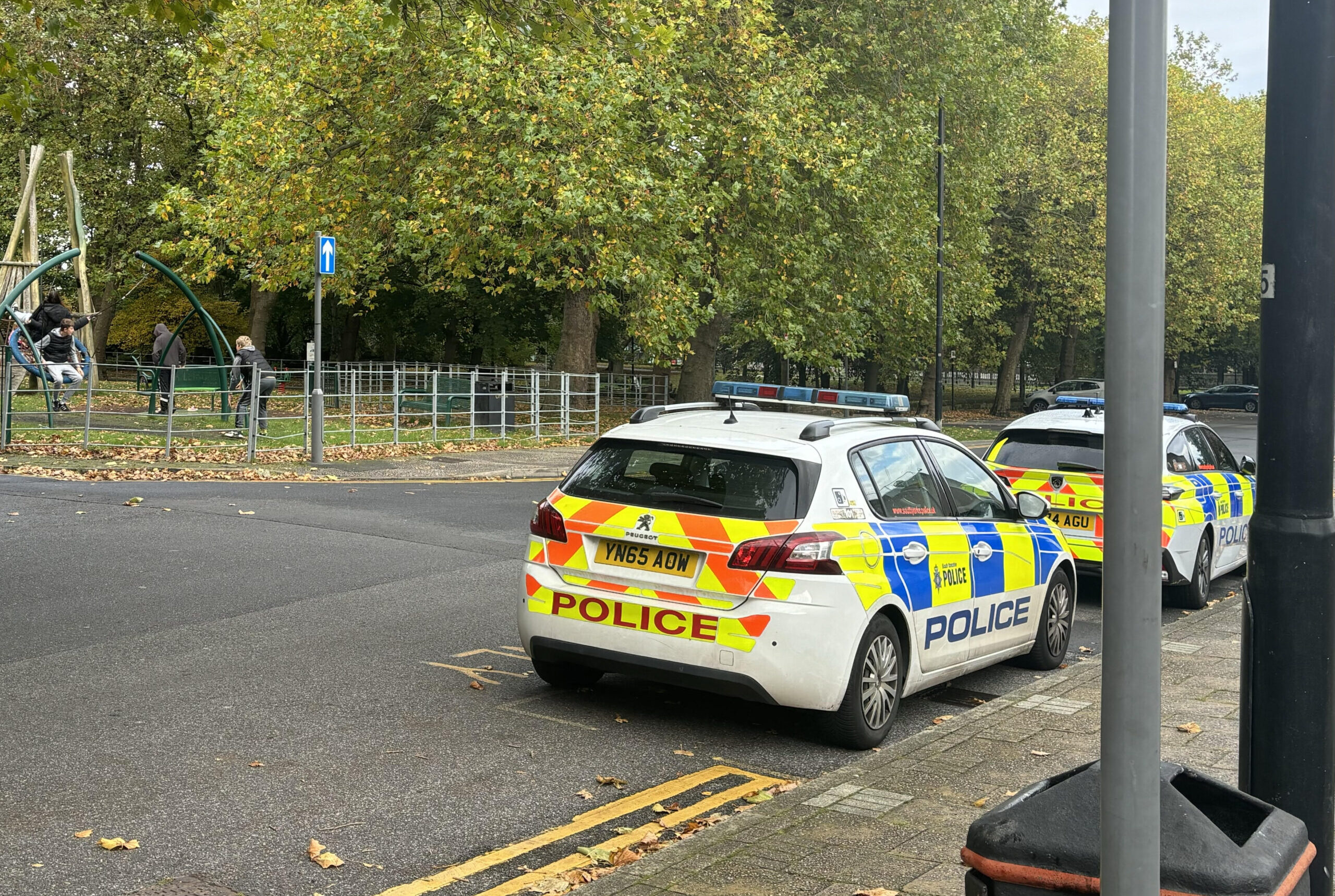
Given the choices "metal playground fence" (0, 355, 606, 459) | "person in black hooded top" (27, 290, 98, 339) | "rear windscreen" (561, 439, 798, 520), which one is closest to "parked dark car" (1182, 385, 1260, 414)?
"metal playground fence" (0, 355, 606, 459)

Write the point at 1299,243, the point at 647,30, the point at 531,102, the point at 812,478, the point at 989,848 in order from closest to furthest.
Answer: the point at 989,848 → the point at 1299,243 → the point at 812,478 → the point at 647,30 → the point at 531,102

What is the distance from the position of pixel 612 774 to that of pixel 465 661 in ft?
7.30

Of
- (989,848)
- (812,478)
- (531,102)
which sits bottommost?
(989,848)

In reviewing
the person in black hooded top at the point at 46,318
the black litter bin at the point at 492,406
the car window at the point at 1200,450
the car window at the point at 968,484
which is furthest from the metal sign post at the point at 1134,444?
the person in black hooded top at the point at 46,318

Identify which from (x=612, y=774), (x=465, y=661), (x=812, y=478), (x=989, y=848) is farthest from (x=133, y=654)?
(x=989, y=848)

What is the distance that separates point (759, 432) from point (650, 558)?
96 cm

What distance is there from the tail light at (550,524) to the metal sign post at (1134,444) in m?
4.83

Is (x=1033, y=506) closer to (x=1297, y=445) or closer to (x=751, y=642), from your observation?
(x=751, y=642)

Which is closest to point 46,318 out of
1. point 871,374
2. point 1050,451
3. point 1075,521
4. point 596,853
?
point 1050,451

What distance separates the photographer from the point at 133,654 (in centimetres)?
793

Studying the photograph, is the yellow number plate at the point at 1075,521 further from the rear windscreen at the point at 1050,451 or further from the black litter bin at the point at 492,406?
the black litter bin at the point at 492,406

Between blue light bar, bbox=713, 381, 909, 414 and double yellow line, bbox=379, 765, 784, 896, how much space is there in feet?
8.69

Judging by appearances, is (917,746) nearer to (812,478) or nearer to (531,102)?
(812,478)

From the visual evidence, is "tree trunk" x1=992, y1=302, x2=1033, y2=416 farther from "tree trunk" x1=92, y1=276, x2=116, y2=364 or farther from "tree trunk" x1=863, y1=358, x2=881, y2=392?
"tree trunk" x1=92, y1=276, x2=116, y2=364
